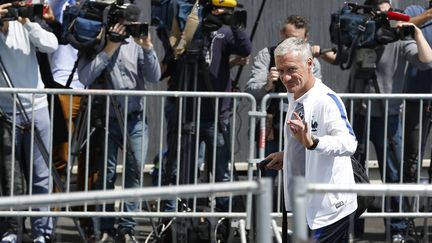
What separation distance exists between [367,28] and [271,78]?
0.83 metres

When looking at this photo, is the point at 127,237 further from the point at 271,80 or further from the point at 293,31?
the point at 293,31

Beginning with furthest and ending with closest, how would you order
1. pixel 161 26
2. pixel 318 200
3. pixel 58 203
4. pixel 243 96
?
pixel 161 26 < pixel 243 96 < pixel 318 200 < pixel 58 203

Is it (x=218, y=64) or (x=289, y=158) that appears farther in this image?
(x=218, y=64)

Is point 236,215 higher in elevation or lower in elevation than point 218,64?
lower

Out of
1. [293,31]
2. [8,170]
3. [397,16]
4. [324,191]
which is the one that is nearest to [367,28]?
[397,16]

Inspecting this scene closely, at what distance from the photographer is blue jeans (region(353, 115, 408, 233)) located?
960 cm

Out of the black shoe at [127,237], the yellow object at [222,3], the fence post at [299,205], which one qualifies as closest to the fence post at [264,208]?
the fence post at [299,205]

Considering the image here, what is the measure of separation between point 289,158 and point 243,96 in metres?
2.25

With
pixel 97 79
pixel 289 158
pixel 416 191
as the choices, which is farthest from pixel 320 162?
pixel 97 79

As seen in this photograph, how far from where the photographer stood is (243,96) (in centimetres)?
899

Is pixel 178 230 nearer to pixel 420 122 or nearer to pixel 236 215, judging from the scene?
pixel 236 215

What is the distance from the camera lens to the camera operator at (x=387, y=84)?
9625 millimetres

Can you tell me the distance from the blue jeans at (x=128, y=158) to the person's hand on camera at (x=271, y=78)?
974 millimetres

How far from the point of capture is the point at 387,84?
1002 cm
